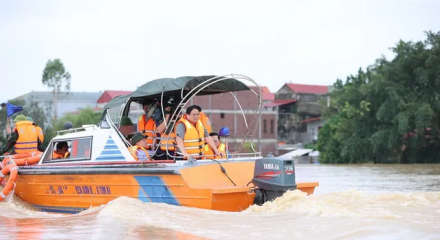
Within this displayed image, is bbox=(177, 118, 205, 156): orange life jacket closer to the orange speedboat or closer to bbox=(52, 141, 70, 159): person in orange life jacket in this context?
the orange speedboat

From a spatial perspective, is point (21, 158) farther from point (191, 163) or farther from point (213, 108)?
point (213, 108)

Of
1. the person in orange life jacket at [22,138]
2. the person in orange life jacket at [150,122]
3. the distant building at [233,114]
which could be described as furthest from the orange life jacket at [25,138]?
the distant building at [233,114]

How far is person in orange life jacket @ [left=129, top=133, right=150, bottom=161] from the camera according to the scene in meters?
11.8

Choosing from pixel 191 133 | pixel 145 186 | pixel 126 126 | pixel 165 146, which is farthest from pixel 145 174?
pixel 126 126

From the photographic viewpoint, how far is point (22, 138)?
13555 millimetres

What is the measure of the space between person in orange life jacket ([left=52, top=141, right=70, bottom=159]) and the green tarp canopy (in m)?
1.12

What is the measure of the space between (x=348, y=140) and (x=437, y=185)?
78.3 feet

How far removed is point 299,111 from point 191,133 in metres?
64.5

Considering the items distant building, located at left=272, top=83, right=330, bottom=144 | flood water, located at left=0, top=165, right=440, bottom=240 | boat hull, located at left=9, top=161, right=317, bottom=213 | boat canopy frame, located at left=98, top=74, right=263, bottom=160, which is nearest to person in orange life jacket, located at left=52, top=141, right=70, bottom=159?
boat hull, located at left=9, top=161, right=317, bottom=213

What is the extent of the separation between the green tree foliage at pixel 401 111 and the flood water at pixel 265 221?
27682 mm

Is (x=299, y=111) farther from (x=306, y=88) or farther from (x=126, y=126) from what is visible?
(x=126, y=126)

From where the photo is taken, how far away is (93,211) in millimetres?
11320

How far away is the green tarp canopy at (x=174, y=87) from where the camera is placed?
38.2 feet

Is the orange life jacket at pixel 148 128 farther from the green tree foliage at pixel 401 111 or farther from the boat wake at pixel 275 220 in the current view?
the green tree foliage at pixel 401 111
